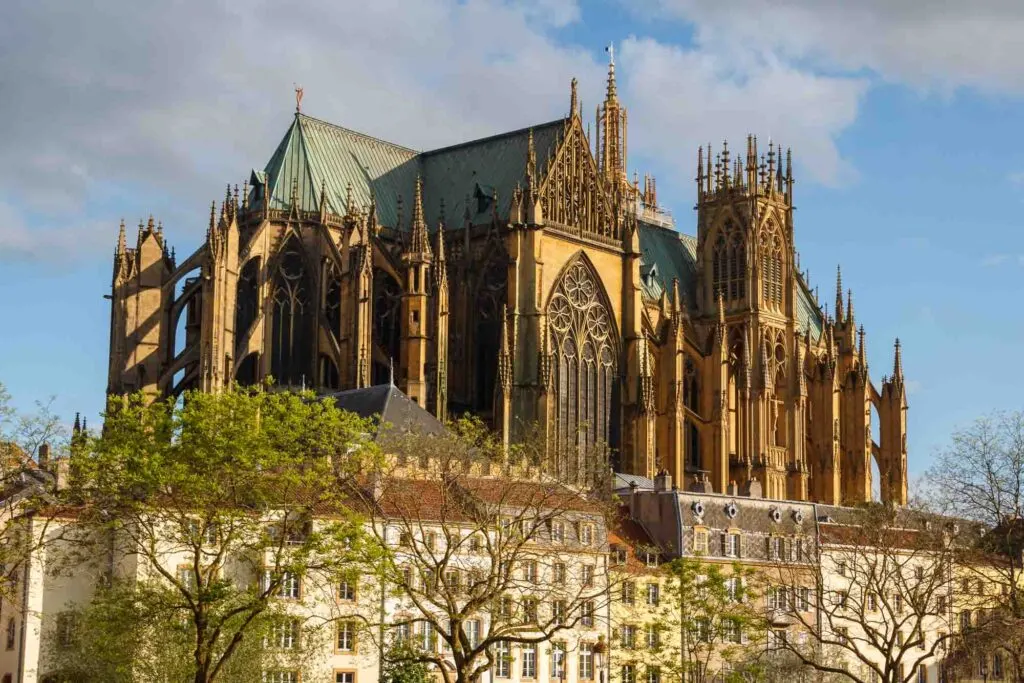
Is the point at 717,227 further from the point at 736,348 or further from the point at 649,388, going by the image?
the point at 649,388

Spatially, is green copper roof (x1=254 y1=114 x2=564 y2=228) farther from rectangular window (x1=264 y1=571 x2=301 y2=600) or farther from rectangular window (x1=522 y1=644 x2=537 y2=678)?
rectangular window (x1=264 y1=571 x2=301 y2=600)

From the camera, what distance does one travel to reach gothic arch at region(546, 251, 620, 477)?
3654 inches

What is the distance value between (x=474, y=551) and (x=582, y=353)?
3226 centimetres

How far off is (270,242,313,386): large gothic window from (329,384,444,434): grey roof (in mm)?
6801

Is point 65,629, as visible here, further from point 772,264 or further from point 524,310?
point 772,264

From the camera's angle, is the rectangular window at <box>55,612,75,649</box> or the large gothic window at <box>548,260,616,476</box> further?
the large gothic window at <box>548,260,616,476</box>

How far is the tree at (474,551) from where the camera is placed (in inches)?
2149

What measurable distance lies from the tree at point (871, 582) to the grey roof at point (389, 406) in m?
15.7

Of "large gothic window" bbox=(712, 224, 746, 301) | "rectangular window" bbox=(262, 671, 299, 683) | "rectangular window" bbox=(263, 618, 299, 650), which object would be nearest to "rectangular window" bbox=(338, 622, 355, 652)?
"rectangular window" bbox=(263, 618, 299, 650)

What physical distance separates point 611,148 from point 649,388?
3516cm

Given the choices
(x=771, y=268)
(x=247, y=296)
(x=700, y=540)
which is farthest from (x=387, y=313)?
(x=771, y=268)

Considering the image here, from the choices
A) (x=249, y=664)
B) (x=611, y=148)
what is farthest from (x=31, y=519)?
(x=611, y=148)

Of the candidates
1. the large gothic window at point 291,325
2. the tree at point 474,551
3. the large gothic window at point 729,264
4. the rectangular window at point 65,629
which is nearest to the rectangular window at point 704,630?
the tree at point 474,551

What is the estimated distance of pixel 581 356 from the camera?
9438 cm
